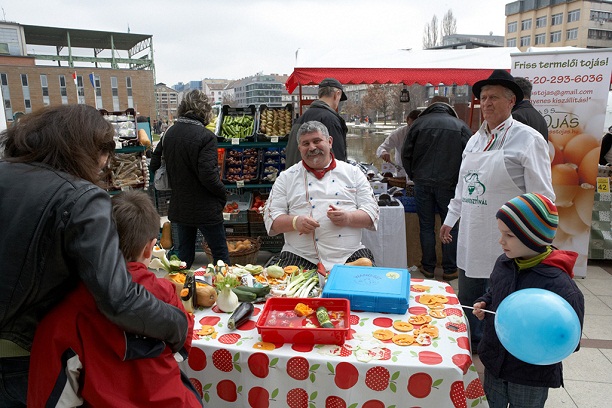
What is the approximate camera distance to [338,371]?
Result: 1.52 m

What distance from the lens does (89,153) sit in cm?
120

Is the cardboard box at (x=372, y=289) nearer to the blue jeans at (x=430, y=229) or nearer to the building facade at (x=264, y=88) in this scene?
the blue jeans at (x=430, y=229)

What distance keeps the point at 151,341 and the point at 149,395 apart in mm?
158

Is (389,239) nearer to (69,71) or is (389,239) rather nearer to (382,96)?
(382,96)

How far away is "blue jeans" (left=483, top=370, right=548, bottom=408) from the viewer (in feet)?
5.56

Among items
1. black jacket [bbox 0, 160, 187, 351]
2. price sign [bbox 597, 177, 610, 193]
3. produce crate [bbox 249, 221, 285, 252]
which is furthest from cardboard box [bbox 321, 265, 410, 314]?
price sign [bbox 597, 177, 610, 193]

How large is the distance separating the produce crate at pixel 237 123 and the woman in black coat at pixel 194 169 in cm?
146

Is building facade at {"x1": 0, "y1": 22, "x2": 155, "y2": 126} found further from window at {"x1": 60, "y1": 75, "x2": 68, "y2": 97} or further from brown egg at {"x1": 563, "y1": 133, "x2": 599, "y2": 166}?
brown egg at {"x1": 563, "y1": 133, "x2": 599, "y2": 166}

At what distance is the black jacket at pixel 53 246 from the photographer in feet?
3.58

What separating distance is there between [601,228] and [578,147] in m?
1.12

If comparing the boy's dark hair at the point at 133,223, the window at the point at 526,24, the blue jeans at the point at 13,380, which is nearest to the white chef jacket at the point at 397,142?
the boy's dark hair at the point at 133,223

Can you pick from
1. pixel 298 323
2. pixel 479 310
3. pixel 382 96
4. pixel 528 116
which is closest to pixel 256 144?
pixel 528 116

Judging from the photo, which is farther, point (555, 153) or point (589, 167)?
point (555, 153)

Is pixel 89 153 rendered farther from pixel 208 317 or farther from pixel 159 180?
pixel 159 180
